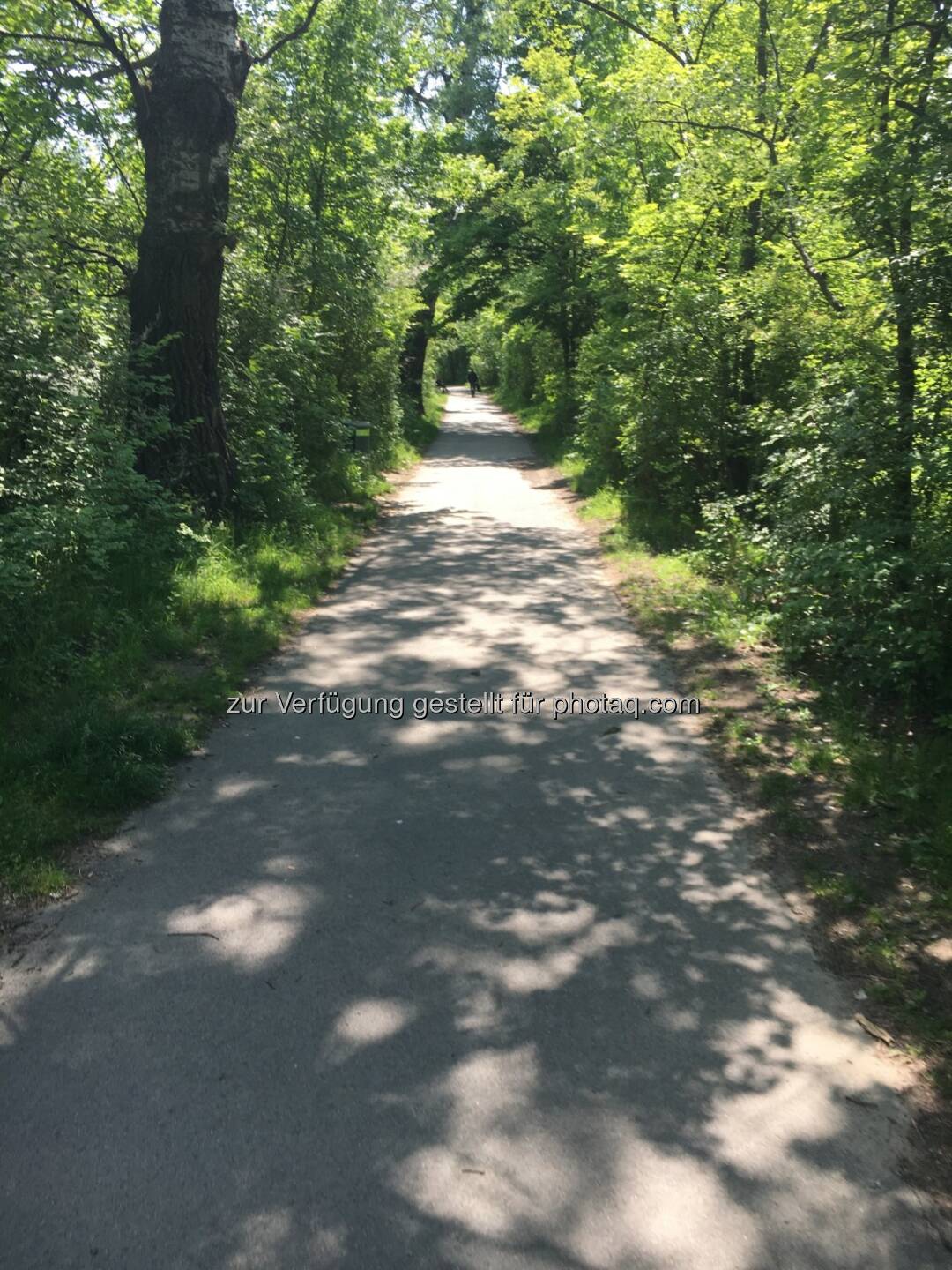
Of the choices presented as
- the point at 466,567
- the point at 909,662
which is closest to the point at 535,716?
the point at 909,662

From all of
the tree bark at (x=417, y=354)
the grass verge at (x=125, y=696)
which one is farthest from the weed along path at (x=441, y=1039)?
the tree bark at (x=417, y=354)

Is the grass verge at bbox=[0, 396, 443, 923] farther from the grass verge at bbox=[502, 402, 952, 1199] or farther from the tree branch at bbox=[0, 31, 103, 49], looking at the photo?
the tree branch at bbox=[0, 31, 103, 49]

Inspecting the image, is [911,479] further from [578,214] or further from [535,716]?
[578,214]

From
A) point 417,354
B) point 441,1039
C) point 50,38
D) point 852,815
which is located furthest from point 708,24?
point 417,354

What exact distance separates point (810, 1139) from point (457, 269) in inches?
1004

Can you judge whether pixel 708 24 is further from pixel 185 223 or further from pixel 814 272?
pixel 185 223

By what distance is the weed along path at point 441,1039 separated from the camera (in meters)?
2.56

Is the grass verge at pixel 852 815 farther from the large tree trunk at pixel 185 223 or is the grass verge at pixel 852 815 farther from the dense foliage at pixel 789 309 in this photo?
the large tree trunk at pixel 185 223

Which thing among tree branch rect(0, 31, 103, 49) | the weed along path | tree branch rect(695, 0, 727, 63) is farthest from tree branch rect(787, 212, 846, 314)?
tree branch rect(0, 31, 103, 49)

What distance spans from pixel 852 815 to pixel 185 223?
8.34m

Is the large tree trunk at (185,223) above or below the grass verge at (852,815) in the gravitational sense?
above

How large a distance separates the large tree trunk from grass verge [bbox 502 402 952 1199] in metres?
5.34

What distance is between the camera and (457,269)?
83.9ft

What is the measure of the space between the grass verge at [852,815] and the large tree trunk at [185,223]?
5345 millimetres
